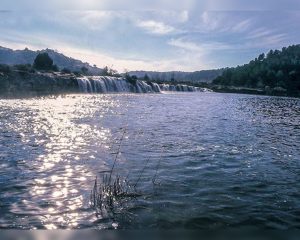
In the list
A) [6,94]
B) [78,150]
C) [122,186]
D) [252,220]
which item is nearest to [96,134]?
[78,150]

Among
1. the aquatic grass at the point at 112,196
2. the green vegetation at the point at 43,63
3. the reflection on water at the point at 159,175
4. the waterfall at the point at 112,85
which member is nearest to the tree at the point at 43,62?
the green vegetation at the point at 43,63

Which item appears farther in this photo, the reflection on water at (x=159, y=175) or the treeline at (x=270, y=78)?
the treeline at (x=270, y=78)

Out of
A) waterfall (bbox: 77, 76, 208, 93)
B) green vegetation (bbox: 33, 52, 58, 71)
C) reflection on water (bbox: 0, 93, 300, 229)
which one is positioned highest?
green vegetation (bbox: 33, 52, 58, 71)

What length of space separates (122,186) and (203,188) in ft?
6.14

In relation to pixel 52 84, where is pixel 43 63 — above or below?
above

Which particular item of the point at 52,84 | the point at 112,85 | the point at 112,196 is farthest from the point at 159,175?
the point at 112,85

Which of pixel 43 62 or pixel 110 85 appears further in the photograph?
pixel 43 62

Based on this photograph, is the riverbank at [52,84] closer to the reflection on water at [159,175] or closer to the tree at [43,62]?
the tree at [43,62]

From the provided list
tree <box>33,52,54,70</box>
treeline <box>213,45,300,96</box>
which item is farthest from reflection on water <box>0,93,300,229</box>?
treeline <box>213,45,300,96</box>

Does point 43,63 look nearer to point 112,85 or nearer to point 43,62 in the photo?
point 43,62

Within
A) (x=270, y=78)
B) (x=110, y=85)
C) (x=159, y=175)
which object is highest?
(x=270, y=78)

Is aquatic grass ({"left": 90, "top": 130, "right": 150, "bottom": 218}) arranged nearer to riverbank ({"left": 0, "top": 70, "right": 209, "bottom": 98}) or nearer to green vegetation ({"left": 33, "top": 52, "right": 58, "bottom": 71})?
riverbank ({"left": 0, "top": 70, "right": 209, "bottom": 98})

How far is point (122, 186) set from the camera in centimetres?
839

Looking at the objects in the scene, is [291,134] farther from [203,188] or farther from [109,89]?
[109,89]
